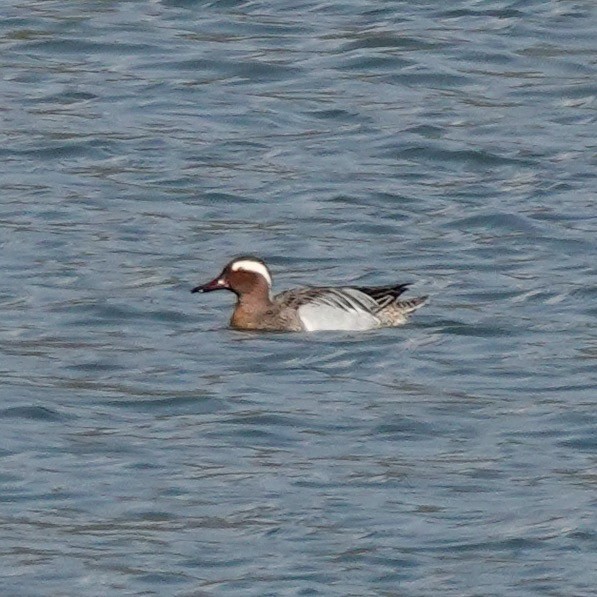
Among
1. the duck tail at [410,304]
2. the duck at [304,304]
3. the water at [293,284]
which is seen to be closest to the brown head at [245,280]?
the duck at [304,304]

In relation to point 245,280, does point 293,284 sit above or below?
below

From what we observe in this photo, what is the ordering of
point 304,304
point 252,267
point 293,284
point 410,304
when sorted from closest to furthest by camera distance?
point 410,304
point 304,304
point 252,267
point 293,284

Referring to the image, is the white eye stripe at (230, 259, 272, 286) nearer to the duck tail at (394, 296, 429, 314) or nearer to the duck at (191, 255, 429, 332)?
the duck at (191, 255, 429, 332)

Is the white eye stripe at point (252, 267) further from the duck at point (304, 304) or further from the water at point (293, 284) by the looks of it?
the water at point (293, 284)

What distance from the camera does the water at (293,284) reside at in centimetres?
995

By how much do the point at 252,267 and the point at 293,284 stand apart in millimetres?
851

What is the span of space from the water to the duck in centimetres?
12

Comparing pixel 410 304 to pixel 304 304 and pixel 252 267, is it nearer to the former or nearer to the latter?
pixel 304 304

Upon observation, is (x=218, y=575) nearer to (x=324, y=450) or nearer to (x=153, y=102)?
(x=324, y=450)

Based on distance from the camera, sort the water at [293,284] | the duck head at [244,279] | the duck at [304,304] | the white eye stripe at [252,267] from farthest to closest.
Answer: the white eye stripe at [252,267] < the duck head at [244,279] < the duck at [304,304] < the water at [293,284]

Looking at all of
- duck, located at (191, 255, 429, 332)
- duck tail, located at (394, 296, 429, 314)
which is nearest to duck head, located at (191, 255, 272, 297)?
duck, located at (191, 255, 429, 332)

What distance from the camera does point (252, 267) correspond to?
14531 millimetres

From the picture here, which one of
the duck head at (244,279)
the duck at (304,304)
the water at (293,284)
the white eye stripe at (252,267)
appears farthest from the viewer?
the white eye stripe at (252,267)

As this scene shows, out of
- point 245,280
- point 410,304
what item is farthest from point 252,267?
point 410,304
